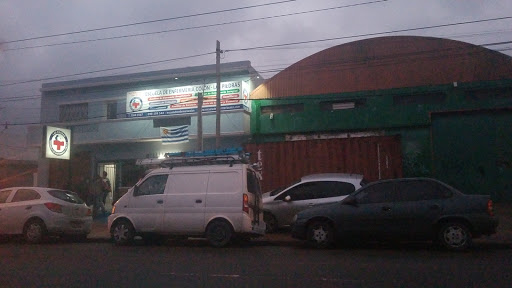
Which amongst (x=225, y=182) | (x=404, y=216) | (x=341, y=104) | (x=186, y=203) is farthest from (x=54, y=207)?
(x=341, y=104)

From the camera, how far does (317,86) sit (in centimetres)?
2142

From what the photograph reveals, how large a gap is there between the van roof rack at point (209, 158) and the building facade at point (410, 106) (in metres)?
4.83

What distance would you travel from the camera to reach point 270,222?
45.3 ft

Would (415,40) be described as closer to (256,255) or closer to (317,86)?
(317,86)

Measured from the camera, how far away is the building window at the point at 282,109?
858 inches

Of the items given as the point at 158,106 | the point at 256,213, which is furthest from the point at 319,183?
the point at 158,106

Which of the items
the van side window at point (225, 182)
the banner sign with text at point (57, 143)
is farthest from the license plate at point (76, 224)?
the banner sign with text at point (57, 143)

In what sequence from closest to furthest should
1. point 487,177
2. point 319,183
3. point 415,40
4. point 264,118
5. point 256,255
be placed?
1. point 256,255
2. point 319,183
3. point 487,177
4. point 415,40
5. point 264,118

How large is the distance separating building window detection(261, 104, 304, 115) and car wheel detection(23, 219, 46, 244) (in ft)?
37.0

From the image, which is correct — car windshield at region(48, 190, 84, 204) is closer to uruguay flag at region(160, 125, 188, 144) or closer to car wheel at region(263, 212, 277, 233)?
car wheel at region(263, 212, 277, 233)

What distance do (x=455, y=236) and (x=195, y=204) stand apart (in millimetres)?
5892

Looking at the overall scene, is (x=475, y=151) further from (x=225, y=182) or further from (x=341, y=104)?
(x=225, y=182)

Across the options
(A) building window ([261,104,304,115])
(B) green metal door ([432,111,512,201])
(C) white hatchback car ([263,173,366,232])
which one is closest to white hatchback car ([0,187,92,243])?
(C) white hatchback car ([263,173,366,232])

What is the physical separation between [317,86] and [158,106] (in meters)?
7.13
